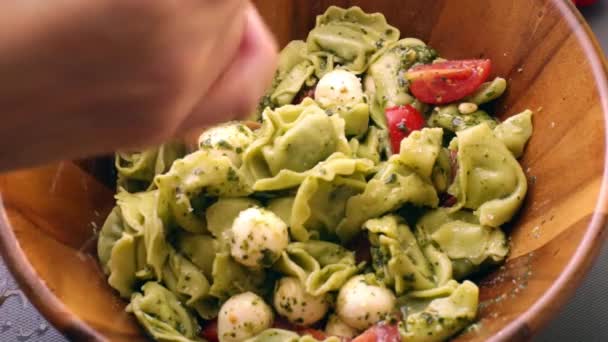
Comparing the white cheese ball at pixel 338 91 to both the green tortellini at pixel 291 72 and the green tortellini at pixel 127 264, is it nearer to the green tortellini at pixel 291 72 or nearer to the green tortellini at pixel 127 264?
the green tortellini at pixel 291 72

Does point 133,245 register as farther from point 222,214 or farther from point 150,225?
point 222,214

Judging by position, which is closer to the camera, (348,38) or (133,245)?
(133,245)

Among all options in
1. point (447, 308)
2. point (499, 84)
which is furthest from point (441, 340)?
point (499, 84)

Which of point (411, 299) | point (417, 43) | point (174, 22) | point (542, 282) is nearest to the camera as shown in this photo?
point (174, 22)

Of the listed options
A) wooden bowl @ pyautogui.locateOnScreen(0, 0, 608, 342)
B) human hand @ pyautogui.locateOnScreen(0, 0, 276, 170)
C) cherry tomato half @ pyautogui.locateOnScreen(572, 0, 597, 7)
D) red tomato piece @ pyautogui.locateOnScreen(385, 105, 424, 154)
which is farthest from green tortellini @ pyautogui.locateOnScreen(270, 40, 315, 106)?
human hand @ pyautogui.locateOnScreen(0, 0, 276, 170)

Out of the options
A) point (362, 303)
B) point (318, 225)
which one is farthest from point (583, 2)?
point (362, 303)

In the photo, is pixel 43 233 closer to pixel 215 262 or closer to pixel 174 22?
pixel 215 262
